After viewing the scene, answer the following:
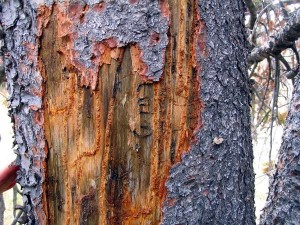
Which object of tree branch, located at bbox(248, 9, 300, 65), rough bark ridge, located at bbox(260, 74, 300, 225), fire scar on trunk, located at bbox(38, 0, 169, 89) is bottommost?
rough bark ridge, located at bbox(260, 74, 300, 225)

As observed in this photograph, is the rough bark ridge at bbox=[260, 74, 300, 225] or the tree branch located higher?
the tree branch

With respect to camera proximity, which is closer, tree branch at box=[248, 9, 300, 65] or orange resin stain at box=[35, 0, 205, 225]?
orange resin stain at box=[35, 0, 205, 225]

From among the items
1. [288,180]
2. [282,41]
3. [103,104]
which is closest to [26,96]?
[103,104]

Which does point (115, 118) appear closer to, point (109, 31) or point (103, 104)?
point (103, 104)

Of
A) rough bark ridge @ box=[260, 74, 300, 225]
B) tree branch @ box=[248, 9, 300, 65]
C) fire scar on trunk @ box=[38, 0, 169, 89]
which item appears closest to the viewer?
fire scar on trunk @ box=[38, 0, 169, 89]

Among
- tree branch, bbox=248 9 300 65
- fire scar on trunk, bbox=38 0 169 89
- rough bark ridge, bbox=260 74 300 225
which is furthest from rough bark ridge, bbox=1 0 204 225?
tree branch, bbox=248 9 300 65

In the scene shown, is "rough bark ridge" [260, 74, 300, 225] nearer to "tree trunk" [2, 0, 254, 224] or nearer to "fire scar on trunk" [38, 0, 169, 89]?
"tree trunk" [2, 0, 254, 224]
